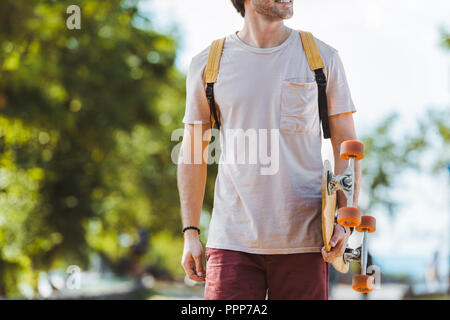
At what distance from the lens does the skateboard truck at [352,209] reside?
233 centimetres

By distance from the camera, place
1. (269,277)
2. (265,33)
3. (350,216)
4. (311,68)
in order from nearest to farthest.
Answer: (350,216) → (269,277) → (311,68) → (265,33)

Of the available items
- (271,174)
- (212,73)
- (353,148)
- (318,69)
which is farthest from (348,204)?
(212,73)

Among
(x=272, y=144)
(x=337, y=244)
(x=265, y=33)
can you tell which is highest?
(x=265, y=33)

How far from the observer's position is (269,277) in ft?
8.44

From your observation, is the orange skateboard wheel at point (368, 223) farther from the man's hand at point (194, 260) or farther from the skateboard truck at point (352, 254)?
the man's hand at point (194, 260)

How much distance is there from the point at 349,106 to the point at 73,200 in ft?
54.6

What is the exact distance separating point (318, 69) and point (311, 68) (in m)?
0.03

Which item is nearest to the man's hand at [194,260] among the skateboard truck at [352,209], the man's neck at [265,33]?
the skateboard truck at [352,209]

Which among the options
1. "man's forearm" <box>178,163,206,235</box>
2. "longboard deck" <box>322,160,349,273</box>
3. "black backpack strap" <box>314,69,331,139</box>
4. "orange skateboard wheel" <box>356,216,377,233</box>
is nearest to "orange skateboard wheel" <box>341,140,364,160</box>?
"longboard deck" <box>322,160,349,273</box>

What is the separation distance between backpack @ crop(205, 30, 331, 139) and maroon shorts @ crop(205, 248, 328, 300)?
57 cm

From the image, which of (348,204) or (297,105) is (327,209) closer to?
(348,204)

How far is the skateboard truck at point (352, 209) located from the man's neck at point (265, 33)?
65 centimetres

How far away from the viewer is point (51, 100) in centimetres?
1555
